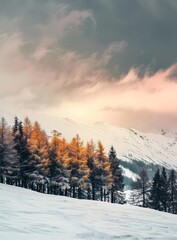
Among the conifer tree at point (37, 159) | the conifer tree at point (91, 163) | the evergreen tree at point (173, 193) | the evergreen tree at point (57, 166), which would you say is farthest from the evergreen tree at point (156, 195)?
the conifer tree at point (37, 159)

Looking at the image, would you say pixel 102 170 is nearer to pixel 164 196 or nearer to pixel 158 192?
pixel 158 192

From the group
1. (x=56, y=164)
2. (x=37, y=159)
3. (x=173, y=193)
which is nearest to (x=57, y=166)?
(x=56, y=164)

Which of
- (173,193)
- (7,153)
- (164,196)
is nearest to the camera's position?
(7,153)

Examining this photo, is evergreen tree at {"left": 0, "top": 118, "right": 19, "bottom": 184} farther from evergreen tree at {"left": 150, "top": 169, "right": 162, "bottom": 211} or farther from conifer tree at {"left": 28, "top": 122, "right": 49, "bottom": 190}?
evergreen tree at {"left": 150, "top": 169, "right": 162, "bottom": 211}

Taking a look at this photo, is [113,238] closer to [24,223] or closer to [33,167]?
[24,223]

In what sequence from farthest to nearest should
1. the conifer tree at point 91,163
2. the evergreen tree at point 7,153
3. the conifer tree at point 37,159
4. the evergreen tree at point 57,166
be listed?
the conifer tree at point 91,163 < the evergreen tree at point 57,166 < the conifer tree at point 37,159 < the evergreen tree at point 7,153

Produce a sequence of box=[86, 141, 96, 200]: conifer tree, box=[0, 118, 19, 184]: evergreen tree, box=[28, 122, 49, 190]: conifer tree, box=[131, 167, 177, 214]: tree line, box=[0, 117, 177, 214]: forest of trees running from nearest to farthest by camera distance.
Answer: box=[0, 118, 19, 184]: evergreen tree, box=[0, 117, 177, 214]: forest of trees, box=[28, 122, 49, 190]: conifer tree, box=[86, 141, 96, 200]: conifer tree, box=[131, 167, 177, 214]: tree line

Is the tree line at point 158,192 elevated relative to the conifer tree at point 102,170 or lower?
lower

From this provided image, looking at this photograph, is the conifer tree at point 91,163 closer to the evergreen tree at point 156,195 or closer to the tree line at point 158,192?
the tree line at point 158,192

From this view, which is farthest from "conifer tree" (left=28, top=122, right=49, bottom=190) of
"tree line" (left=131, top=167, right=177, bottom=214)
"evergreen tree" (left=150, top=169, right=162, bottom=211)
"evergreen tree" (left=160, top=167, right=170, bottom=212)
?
"evergreen tree" (left=160, top=167, right=170, bottom=212)

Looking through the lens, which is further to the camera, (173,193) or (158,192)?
(173,193)

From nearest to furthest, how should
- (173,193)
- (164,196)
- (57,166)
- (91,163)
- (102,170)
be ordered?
(57,166), (102,170), (91,163), (164,196), (173,193)

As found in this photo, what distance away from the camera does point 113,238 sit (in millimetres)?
14578

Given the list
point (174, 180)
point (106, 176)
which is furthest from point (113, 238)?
point (174, 180)
